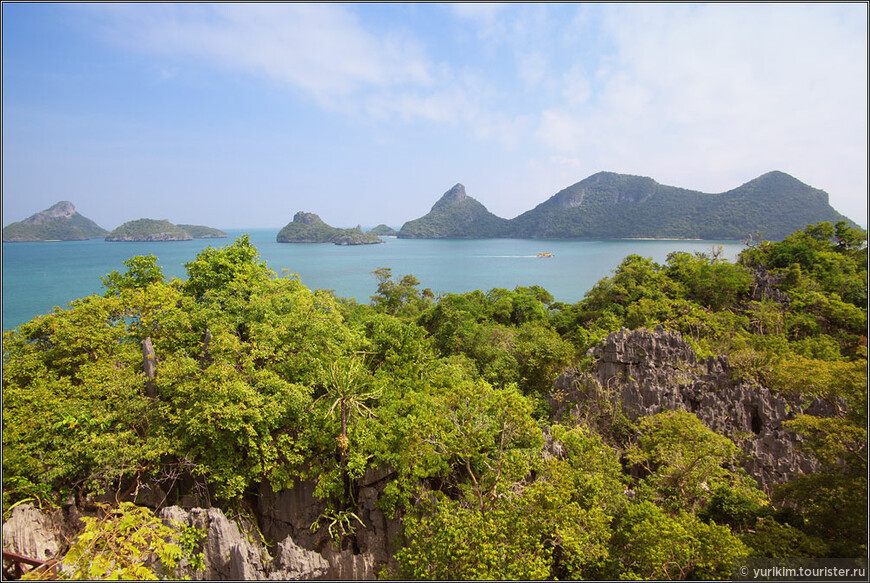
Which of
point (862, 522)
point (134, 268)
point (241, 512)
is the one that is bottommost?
point (241, 512)

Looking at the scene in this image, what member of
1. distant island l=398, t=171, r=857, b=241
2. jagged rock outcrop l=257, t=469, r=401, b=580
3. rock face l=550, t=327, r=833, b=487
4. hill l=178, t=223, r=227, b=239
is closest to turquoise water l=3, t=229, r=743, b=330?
distant island l=398, t=171, r=857, b=241

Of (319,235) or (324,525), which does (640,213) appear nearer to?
(319,235)

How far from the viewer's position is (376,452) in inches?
364

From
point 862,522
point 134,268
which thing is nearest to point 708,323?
point 862,522

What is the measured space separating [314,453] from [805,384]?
501 inches

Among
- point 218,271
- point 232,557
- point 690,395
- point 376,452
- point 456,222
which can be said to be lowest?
point 232,557

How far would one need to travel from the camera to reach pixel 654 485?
962 centimetres

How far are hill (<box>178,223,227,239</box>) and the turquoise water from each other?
18453mm

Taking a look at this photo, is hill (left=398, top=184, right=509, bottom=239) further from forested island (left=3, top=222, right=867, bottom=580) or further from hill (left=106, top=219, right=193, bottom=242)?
forested island (left=3, top=222, right=867, bottom=580)

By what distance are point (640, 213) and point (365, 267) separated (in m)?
79.3

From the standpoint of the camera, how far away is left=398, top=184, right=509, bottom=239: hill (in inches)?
5812

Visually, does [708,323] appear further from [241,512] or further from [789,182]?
[789,182]

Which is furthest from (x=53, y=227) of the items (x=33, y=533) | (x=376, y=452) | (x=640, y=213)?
(x=640, y=213)

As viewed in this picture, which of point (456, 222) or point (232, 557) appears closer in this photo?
point (232, 557)
